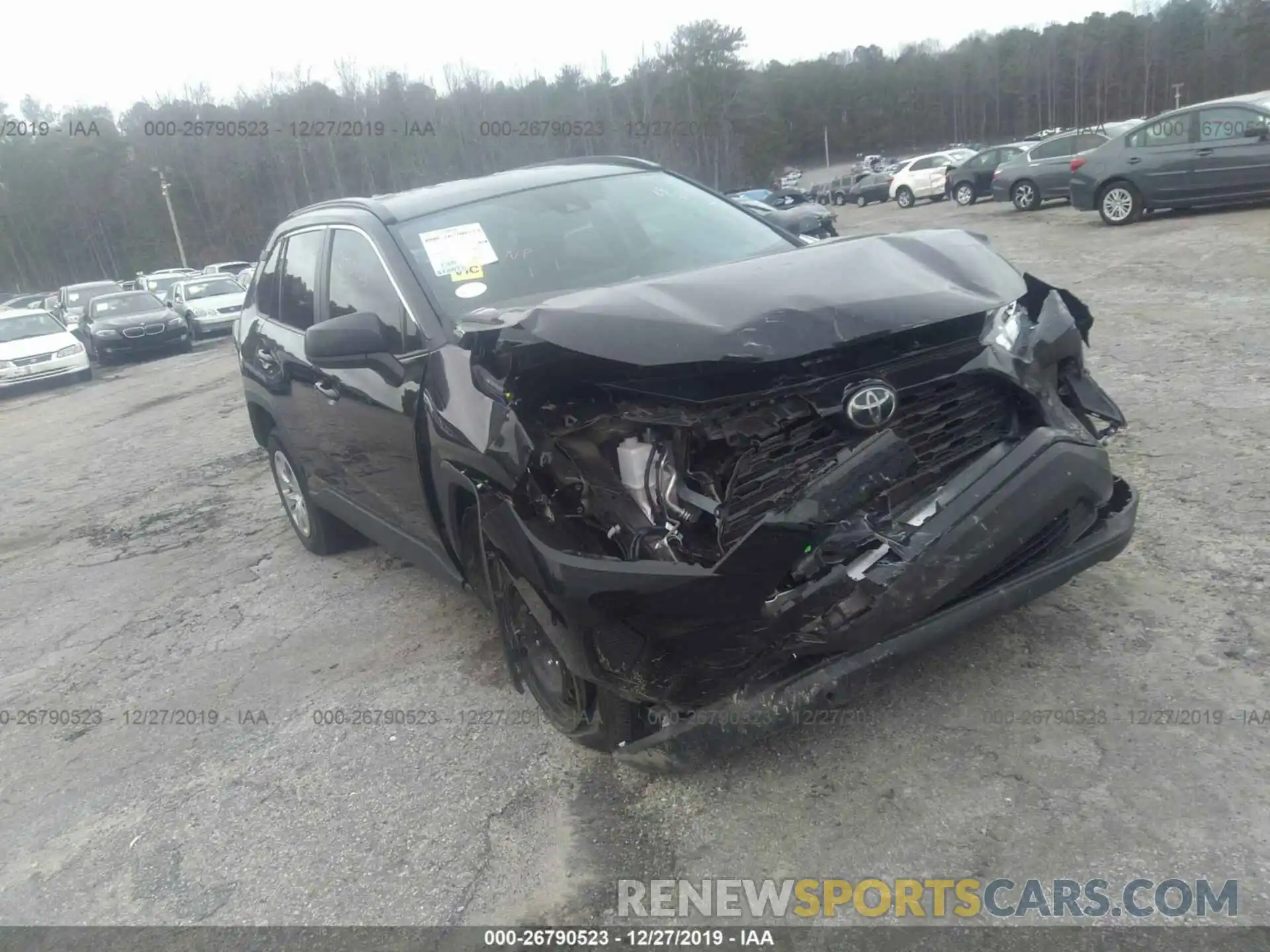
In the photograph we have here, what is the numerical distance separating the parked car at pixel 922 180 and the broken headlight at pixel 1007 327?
30.7 meters

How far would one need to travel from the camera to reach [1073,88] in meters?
77.6

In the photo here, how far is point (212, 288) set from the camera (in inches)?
980

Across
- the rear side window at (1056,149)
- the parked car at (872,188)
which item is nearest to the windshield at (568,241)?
the rear side window at (1056,149)

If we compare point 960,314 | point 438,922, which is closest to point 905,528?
point 960,314

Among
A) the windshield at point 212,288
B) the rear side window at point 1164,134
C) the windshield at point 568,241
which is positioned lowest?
the windshield at point 212,288

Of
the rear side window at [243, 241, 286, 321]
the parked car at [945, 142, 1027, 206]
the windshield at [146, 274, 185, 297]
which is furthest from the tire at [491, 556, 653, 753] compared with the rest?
the windshield at [146, 274, 185, 297]

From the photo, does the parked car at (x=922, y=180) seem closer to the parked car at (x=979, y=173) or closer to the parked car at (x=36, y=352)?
the parked car at (x=979, y=173)

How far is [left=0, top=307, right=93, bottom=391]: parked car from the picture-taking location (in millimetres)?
18469

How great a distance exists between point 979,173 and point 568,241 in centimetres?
2347

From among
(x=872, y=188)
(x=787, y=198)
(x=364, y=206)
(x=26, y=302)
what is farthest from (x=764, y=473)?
(x=872, y=188)

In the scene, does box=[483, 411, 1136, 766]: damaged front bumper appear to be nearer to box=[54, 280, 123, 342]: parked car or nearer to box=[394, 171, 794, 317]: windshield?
box=[394, 171, 794, 317]: windshield

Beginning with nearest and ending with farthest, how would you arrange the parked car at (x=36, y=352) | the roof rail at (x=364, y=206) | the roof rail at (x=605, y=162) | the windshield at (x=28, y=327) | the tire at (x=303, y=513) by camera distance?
the roof rail at (x=364, y=206), the roof rail at (x=605, y=162), the tire at (x=303, y=513), the parked car at (x=36, y=352), the windshield at (x=28, y=327)

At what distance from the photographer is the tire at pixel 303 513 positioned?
5.61 m

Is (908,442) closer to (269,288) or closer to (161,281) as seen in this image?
(269,288)
